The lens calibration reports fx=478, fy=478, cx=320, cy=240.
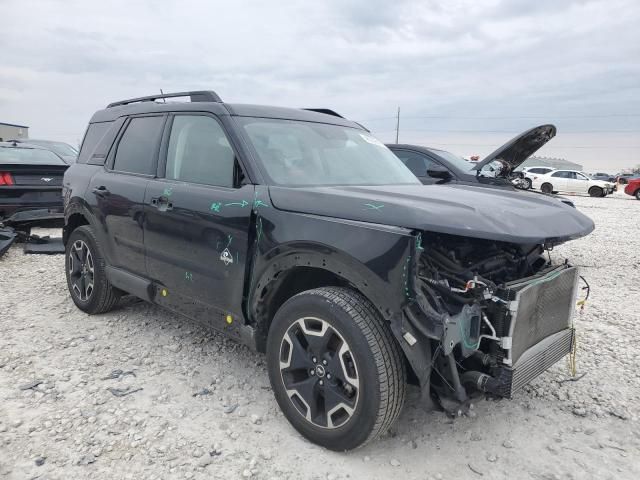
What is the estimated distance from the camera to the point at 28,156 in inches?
315

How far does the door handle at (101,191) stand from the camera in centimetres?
406

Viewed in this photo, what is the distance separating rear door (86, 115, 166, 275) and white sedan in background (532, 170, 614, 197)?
28.3m

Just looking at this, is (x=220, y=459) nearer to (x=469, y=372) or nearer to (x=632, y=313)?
(x=469, y=372)

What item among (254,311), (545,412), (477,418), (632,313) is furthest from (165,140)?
(632,313)

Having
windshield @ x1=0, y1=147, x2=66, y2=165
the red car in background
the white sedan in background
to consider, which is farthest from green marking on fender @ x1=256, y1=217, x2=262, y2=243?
the white sedan in background

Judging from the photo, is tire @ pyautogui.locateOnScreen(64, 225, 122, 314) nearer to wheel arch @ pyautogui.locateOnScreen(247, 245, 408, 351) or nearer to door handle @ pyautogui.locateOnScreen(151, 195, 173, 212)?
door handle @ pyautogui.locateOnScreen(151, 195, 173, 212)

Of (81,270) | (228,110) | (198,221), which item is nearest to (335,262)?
(198,221)

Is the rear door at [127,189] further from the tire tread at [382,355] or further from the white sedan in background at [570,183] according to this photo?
the white sedan in background at [570,183]

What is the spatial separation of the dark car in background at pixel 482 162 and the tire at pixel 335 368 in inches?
142

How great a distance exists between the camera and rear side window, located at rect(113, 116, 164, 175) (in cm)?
379

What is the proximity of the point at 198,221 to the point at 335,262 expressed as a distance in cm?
112

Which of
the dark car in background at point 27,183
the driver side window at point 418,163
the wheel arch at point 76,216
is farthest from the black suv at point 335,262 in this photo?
the dark car in background at point 27,183

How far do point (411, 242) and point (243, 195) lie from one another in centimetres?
119

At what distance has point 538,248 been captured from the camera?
3.02 meters
